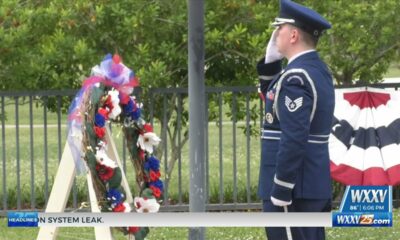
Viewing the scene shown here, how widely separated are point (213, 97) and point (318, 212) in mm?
4746

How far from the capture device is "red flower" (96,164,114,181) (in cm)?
748

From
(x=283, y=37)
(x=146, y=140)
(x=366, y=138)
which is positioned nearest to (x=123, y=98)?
(x=146, y=140)

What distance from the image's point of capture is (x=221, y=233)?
991cm

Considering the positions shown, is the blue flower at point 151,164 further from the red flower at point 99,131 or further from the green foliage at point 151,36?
the green foliage at point 151,36

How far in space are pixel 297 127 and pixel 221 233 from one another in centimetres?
393

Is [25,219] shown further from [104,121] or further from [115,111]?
[115,111]

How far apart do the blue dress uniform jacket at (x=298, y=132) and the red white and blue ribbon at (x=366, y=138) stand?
4.26 meters

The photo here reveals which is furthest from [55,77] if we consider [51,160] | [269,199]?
[51,160]

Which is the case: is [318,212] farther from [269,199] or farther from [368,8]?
[368,8]

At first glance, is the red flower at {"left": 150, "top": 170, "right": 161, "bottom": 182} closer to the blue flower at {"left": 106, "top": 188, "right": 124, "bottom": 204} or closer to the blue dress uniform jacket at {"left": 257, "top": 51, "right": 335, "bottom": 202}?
the blue flower at {"left": 106, "top": 188, "right": 124, "bottom": 204}

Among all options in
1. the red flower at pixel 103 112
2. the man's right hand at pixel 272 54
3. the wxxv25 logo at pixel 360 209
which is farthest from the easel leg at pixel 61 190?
the wxxv25 logo at pixel 360 209

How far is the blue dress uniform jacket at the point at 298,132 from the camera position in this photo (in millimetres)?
6109

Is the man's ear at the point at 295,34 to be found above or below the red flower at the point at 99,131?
above

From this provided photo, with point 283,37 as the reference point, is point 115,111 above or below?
below
